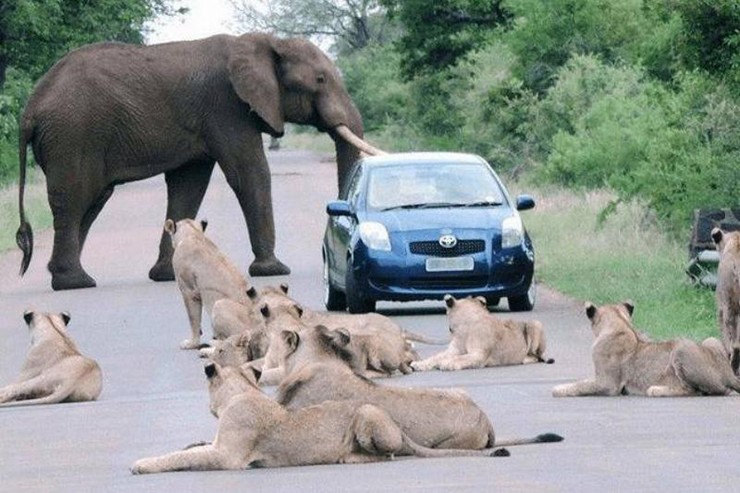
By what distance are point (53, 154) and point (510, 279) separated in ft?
29.7

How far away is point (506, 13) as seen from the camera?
2496 inches

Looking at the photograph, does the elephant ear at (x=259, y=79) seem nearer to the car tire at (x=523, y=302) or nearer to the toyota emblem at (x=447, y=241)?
the car tire at (x=523, y=302)

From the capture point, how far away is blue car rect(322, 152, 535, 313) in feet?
77.6

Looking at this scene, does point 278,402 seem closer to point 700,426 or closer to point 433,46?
point 700,426

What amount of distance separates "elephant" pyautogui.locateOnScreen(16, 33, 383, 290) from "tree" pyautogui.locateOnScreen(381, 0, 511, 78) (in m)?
31.2

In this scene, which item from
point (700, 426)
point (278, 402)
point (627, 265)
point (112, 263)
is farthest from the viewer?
point (112, 263)

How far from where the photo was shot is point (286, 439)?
1225 centimetres

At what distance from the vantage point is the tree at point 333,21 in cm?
12281

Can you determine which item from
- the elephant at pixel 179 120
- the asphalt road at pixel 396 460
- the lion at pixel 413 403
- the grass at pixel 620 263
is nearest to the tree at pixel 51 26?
the grass at pixel 620 263

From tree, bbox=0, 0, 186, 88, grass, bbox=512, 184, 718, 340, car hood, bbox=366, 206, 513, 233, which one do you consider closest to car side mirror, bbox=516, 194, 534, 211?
car hood, bbox=366, 206, 513, 233

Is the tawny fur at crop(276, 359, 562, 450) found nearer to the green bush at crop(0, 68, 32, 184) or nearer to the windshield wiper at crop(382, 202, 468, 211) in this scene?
the windshield wiper at crop(382, 202, 468, 211)

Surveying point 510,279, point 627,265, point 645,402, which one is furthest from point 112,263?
point 645,402

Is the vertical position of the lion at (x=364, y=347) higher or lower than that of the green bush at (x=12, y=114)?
higher

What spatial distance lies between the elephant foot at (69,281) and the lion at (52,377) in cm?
1284
